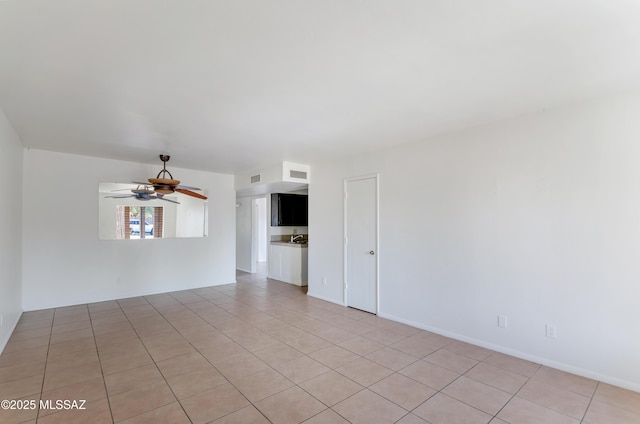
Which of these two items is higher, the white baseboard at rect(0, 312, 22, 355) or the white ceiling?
the white ceiling

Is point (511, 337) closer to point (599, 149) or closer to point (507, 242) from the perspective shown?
point (507, 242)

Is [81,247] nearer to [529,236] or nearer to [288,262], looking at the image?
[288,262]

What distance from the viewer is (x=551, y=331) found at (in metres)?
3.00

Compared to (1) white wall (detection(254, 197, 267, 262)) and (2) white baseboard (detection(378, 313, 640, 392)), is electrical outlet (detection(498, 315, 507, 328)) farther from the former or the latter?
(1) white wall (detection(254, 197, 267, 262))

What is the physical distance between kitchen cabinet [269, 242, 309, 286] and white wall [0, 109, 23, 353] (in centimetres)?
450

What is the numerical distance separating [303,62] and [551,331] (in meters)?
3.36

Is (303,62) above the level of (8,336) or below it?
above

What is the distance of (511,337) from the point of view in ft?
10.7

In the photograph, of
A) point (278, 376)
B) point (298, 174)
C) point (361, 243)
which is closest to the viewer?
point (278, 376)

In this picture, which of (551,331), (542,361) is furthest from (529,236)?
(542,361)

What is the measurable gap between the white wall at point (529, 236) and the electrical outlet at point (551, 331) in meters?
0.04

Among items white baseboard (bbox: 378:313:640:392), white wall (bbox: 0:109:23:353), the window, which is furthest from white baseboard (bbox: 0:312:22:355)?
white baseboard (bbox: 378:313:640:392)

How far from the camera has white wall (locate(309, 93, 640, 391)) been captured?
2.67 meters

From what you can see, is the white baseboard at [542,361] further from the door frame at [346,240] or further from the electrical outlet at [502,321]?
the door frame at [346,240]
